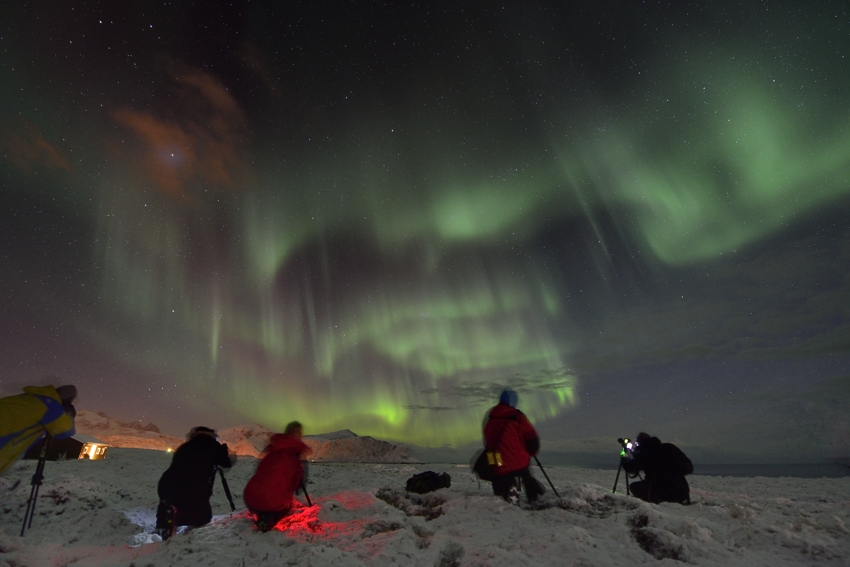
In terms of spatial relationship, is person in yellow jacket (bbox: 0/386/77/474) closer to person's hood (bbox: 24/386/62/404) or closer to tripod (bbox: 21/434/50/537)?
person's hood (bbox: 24/386/62/404)

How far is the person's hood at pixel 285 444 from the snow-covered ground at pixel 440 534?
138cm

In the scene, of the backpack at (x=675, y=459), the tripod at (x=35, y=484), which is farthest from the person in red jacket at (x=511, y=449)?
the tripod at (x=35, y=484)

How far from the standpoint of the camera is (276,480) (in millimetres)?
7680

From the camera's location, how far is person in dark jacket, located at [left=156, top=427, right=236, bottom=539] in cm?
730

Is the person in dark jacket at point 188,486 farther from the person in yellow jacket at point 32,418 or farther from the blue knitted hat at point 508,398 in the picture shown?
the blue knitted hat at point 508,398

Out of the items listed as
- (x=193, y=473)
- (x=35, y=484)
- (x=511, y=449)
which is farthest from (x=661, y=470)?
(x=35, y=484)

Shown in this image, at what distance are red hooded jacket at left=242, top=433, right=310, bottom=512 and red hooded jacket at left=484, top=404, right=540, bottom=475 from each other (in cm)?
439

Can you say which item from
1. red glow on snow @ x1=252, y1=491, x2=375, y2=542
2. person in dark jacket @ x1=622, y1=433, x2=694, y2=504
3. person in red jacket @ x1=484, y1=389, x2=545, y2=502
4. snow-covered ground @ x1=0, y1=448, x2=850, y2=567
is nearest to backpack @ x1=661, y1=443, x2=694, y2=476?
person in dark jacket @ x1=622, y1=433, x2=694, y2=504

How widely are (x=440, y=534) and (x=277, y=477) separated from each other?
3548mm

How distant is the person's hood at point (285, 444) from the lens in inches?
321

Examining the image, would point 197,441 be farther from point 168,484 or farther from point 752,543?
point 752,543

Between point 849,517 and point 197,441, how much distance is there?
39.5 feet

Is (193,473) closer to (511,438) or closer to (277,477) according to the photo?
(277,477)

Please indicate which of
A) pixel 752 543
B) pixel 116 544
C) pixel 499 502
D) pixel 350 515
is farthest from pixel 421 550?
pixel 116 544
